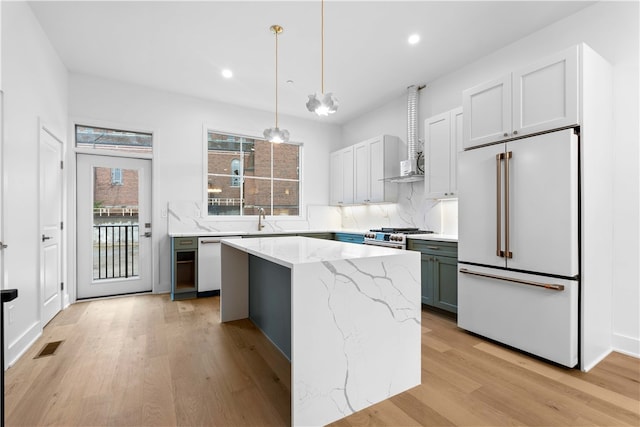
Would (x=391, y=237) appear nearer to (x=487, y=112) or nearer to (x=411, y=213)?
(x=411, y=213)

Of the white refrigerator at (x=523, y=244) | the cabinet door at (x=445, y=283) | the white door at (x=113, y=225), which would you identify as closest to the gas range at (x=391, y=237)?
the cabinet door at (x=445, y=283)

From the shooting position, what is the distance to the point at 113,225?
4.30 meters

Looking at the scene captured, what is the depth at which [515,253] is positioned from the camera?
2.57 m

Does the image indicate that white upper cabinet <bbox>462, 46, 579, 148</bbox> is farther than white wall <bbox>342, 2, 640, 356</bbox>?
No

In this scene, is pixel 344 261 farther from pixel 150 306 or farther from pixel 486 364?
pixel 150 306

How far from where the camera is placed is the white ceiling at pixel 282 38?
2.77m

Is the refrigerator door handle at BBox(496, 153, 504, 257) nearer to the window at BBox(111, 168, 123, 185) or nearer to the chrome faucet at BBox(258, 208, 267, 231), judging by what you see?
the chrome faucet at BBox(258, 208, 267, 231)

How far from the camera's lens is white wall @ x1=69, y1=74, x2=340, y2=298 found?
412 cm

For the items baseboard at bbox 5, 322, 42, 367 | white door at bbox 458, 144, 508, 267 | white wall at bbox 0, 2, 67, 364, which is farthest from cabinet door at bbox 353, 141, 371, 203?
baseboard at bbox 5, 322, 42, 367

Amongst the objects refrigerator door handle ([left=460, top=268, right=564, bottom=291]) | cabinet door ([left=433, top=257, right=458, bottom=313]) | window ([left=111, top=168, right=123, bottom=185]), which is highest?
window ([left=111, top=168, right=123, bottom=185])

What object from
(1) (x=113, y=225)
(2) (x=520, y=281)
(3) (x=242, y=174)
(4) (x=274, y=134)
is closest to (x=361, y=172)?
(3) (x=242, y=174)

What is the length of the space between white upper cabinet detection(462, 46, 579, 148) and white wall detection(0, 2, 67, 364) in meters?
3.78

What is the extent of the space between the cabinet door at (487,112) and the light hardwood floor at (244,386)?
1809 mm

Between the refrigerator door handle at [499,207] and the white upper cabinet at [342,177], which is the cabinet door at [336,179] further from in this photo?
the refrigerator door handle at [499,207]
